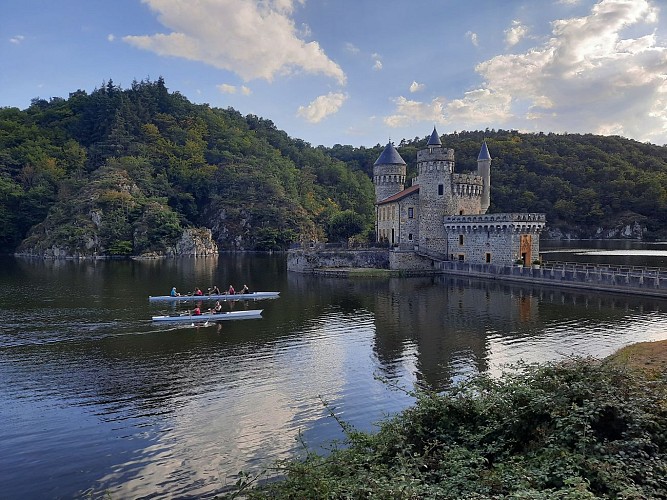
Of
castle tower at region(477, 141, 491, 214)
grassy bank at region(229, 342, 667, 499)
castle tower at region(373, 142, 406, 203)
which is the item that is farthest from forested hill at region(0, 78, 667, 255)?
grassy bank at region(229, 342, 667, 499)

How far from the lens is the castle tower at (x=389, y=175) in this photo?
69438 millimetres

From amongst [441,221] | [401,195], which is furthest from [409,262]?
[401,195]

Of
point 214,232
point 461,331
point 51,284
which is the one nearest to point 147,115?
point 214,232

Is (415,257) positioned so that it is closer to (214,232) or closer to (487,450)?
(487,450)

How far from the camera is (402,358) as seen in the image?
974 inches

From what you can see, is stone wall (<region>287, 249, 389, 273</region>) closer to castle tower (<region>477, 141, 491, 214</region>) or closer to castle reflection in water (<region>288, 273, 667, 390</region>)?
castle reflection in water (<region>288, 273, 667, 390</region>)

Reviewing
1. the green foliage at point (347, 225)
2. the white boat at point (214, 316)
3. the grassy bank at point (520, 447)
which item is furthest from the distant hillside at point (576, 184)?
the grassy bank at point (520, 447)

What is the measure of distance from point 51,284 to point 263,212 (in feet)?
Result: 211

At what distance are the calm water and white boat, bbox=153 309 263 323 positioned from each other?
856 mm

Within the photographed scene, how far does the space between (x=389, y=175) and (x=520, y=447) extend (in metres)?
59.8

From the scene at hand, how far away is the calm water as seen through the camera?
14594 millimetres

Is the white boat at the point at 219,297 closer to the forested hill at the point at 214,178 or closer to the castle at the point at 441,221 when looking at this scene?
the castle at the point at 441,221

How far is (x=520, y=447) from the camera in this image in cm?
1154

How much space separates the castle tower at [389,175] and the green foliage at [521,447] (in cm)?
5680
